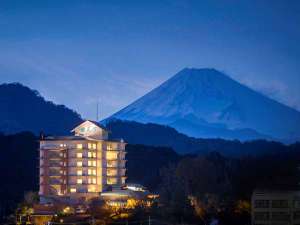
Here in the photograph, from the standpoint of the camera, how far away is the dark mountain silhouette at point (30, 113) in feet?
290

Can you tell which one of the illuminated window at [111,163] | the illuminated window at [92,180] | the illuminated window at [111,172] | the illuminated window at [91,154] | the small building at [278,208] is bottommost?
the small building at [278,208]

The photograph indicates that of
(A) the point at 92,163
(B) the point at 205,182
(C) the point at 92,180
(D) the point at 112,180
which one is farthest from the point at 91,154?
(B) the point at 205,182

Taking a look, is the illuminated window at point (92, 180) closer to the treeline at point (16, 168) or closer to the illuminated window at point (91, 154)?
the illuminated window at point (91, 154)

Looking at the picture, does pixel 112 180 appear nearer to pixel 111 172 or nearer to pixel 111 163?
pixel 111 172

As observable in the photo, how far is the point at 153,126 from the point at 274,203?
163ft

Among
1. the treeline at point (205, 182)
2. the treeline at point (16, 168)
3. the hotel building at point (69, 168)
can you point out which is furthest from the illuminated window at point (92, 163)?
the treeline at point (16, 168)

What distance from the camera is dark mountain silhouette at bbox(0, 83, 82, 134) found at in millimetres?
88500

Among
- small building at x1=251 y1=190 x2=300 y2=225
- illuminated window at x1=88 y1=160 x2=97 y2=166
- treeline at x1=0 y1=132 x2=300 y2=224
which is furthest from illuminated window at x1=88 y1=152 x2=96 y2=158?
small building at x1=251 y1=190 x2=300 y2=225

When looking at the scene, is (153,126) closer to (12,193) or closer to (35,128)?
(35,128)

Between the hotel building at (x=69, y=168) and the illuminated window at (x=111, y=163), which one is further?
the illuminated window at (x=111, y=163)

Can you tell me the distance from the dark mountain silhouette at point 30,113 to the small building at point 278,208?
57645 millimetres

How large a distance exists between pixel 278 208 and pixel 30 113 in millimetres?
72004

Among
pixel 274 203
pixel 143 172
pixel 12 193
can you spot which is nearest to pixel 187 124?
pixel 143 172

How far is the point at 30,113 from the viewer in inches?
3784
